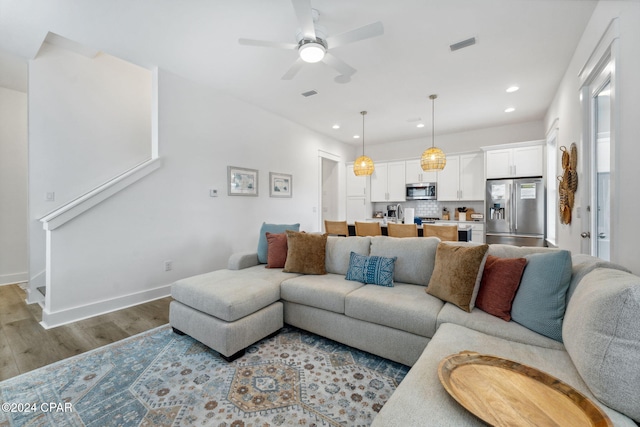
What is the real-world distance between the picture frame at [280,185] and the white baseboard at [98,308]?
2.33m

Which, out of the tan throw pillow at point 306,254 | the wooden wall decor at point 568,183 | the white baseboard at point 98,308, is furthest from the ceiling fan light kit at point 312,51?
the white baseboard at point 98,308

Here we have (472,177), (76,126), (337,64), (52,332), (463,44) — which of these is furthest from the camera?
(472,177)

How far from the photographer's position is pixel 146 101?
425 cm

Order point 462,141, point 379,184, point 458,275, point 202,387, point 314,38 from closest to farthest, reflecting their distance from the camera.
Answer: point 202,387
point 458,275
point 314,38
point 462,141
point 379,184

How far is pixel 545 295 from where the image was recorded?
5.00ft

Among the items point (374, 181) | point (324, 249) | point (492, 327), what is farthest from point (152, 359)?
point (374, 181)

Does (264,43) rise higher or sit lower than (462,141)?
lower

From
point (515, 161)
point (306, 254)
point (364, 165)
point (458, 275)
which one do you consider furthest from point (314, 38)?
point (515, 161)

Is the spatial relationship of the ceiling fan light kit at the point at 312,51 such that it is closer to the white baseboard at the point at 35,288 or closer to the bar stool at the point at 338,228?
the bar stool at the point at 338,228

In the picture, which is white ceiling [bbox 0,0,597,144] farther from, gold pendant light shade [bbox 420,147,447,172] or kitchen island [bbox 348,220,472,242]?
kitchen island [bbox 348,220,472,242]

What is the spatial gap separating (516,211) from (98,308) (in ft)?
20.7

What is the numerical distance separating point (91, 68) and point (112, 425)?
4.36m

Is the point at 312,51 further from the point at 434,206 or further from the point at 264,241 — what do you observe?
the point at 434,206

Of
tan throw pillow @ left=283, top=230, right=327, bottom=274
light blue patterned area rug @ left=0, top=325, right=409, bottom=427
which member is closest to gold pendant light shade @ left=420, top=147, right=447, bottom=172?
tan throw pillow @ left=283, top=230, right=327, bottom=274
